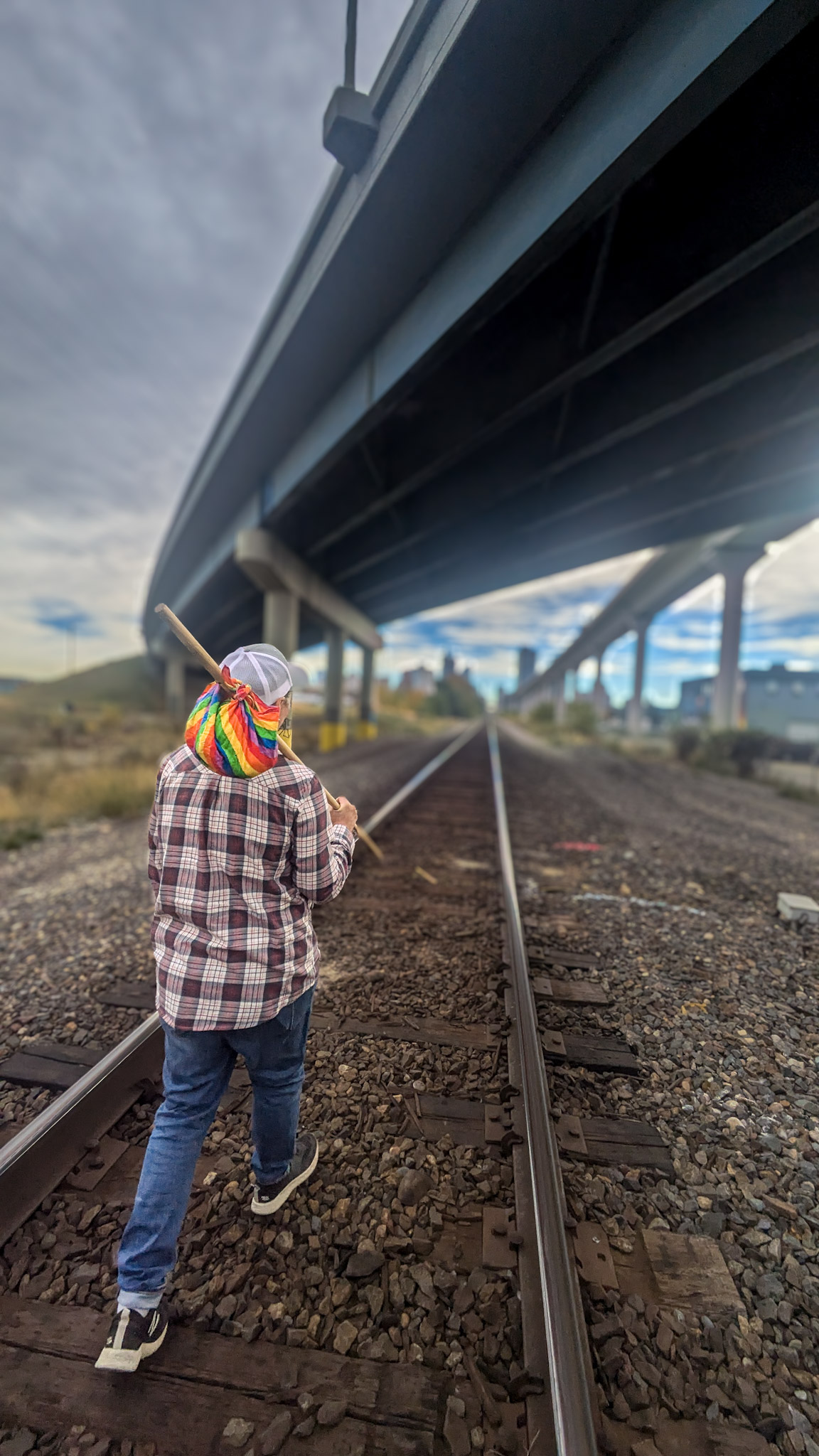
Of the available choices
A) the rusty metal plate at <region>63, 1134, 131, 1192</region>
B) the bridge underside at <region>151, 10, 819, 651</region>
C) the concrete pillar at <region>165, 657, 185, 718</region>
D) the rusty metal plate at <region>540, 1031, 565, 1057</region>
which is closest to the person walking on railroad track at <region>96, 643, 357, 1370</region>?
the rusty metal plate at <region>63, 1134, 131, 1192</region>

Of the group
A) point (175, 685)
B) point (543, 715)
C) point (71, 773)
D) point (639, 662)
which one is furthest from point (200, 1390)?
point (543, 715)

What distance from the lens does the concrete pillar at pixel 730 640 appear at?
29516mm

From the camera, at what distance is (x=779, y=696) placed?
6138 centimetres

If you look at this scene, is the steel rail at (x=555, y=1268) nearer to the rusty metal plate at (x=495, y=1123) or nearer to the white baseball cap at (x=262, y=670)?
the rusty metal plate at (x=495, y=1123)

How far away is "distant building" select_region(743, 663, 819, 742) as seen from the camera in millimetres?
60062

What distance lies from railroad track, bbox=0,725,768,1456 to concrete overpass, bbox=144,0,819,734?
18.9 ft

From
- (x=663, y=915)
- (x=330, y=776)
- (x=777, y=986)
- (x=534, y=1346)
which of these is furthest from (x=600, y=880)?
(x=330, y=776)

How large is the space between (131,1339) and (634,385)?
9.87 m

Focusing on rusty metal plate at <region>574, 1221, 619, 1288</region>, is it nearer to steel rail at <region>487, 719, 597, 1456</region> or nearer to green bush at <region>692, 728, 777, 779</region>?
steel rail at <region>487, 719, 597, 1456</region>

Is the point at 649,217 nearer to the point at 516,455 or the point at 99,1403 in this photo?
the point at 516,455

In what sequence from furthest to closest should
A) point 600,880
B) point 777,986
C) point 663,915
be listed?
point 600,880 < point 663,915 < point 777,986

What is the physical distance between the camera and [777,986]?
3.79 m

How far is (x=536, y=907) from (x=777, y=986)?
70.6 inches

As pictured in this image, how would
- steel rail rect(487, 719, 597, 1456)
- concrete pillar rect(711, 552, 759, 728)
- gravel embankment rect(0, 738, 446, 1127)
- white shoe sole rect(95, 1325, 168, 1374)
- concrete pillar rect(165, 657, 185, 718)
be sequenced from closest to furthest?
1. steel rail rect(487, 719, 597, 1456)
2. white shoe sole rect(95, 1325, 168, 1374)
3. gravel embankment rect(0, 738, 446, 1127)
4. concrete pillar rect(711, 552, 759, 728)
5. concrete pillar rect(165, 657, 185, 718)
